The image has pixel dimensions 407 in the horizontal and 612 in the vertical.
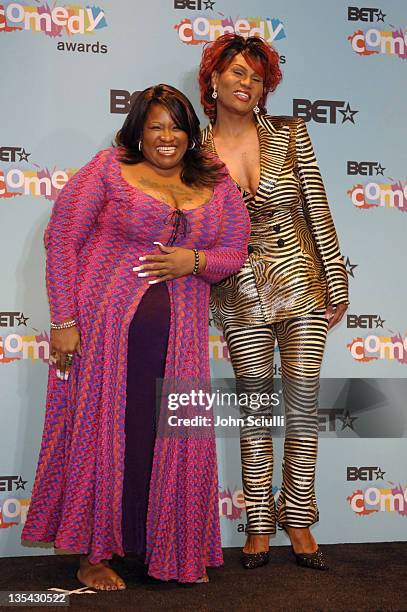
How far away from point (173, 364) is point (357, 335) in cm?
112

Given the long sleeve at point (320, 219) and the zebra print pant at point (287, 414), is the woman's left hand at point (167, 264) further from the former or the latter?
the long sleeve at point (320, 219)

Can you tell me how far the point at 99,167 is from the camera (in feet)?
9.25

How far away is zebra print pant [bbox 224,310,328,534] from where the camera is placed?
10.4 feet

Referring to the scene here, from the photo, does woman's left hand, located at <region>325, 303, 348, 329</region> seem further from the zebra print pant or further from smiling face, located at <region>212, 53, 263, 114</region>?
smiling face, located at <region>212, 53, 263, 114</region>

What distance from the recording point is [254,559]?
3.14 metres

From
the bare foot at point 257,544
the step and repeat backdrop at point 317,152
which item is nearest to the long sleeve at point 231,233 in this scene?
the step and repeat backdrop at point 317,152

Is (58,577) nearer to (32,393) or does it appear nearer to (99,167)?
(32,393)

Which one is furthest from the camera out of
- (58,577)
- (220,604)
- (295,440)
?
(295,440)

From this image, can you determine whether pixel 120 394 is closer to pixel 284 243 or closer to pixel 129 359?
pixel 129 359

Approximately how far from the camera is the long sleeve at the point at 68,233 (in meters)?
2.79

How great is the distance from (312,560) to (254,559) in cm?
22

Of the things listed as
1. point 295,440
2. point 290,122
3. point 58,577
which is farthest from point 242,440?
point 290,122

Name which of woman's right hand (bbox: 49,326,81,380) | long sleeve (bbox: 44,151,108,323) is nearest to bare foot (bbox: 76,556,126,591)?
woman's right hand (bbox: 49,326,81,380)

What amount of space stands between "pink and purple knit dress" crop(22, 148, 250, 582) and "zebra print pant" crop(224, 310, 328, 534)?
333 millimetres
